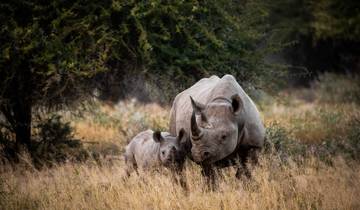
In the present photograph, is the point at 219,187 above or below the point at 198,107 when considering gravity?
below

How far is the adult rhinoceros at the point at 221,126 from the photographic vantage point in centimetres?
842

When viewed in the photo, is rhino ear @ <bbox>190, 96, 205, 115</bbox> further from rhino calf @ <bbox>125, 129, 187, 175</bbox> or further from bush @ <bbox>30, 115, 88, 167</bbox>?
bush @ <bbox>30, 115, 88, 167</bbox>

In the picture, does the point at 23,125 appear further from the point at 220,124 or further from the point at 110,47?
the point at 220,124

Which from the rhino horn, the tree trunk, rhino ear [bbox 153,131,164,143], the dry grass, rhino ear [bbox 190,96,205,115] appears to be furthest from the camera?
the tree trunk

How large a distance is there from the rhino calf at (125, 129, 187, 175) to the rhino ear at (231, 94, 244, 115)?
0.93m

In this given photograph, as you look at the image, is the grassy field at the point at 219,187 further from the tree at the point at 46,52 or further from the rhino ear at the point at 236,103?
the tree at the point at 46,52

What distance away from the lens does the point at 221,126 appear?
8.54 meters

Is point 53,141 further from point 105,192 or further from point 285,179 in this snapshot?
point 285,179

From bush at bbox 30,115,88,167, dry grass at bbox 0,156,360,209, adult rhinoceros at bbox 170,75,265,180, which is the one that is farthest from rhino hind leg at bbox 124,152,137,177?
bush at bbox 30,115,88,167

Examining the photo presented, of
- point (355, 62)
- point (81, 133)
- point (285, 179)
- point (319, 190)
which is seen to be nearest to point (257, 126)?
point (285, 179)

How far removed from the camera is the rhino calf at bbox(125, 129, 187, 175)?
9305mm

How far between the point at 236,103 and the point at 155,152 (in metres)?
1.66

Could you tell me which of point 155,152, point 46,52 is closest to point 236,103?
point 155,152

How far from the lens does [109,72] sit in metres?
13.8
